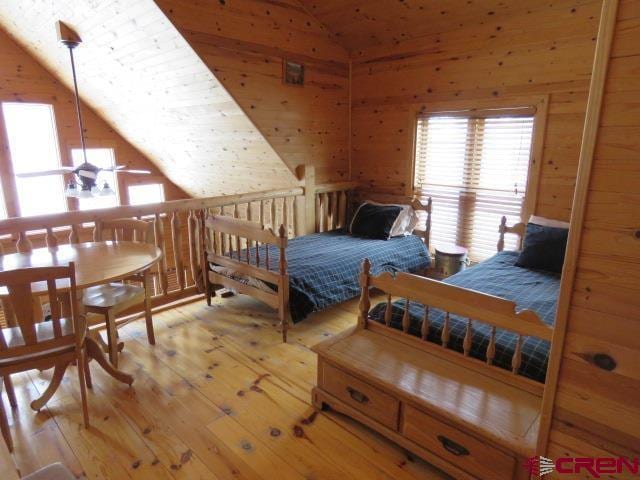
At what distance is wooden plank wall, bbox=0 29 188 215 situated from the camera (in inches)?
199

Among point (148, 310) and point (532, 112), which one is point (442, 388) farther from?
point (532, 112)

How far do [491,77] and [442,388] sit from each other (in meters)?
2.83

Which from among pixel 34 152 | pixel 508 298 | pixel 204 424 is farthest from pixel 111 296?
pixel 34 152

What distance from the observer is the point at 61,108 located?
5.55 metres

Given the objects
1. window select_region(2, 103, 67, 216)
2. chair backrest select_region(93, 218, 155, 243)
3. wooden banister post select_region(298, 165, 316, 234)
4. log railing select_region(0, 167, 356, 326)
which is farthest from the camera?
window select_region(2, 103, 67, 216)

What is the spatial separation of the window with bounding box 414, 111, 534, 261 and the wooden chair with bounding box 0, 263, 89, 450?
3268mm

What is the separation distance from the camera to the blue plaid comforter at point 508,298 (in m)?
1.84

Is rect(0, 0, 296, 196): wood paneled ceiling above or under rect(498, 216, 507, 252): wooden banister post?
above

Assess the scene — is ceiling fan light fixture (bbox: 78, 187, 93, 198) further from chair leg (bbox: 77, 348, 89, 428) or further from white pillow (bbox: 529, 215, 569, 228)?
Answer: white pillow (bbox: 529, 215, 569, 228)

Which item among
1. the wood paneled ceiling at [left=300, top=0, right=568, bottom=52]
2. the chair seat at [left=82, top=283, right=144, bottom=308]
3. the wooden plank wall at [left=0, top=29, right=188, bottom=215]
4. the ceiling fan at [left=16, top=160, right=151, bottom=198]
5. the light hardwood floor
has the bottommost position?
the light hardwood floor

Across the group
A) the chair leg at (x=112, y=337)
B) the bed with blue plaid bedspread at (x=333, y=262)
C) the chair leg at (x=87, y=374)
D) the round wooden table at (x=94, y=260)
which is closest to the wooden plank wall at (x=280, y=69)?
the bed with blue plaid bedspread at (x=333, y=262)

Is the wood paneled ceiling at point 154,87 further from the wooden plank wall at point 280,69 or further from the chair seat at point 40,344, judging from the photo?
the chair seat at point 40,344

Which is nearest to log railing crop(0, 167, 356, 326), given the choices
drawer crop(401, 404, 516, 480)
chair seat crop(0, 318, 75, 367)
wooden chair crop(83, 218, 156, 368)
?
wooden chair crop(83, 218, 156, 368)

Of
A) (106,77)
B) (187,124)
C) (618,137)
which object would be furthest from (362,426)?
(106,77)
